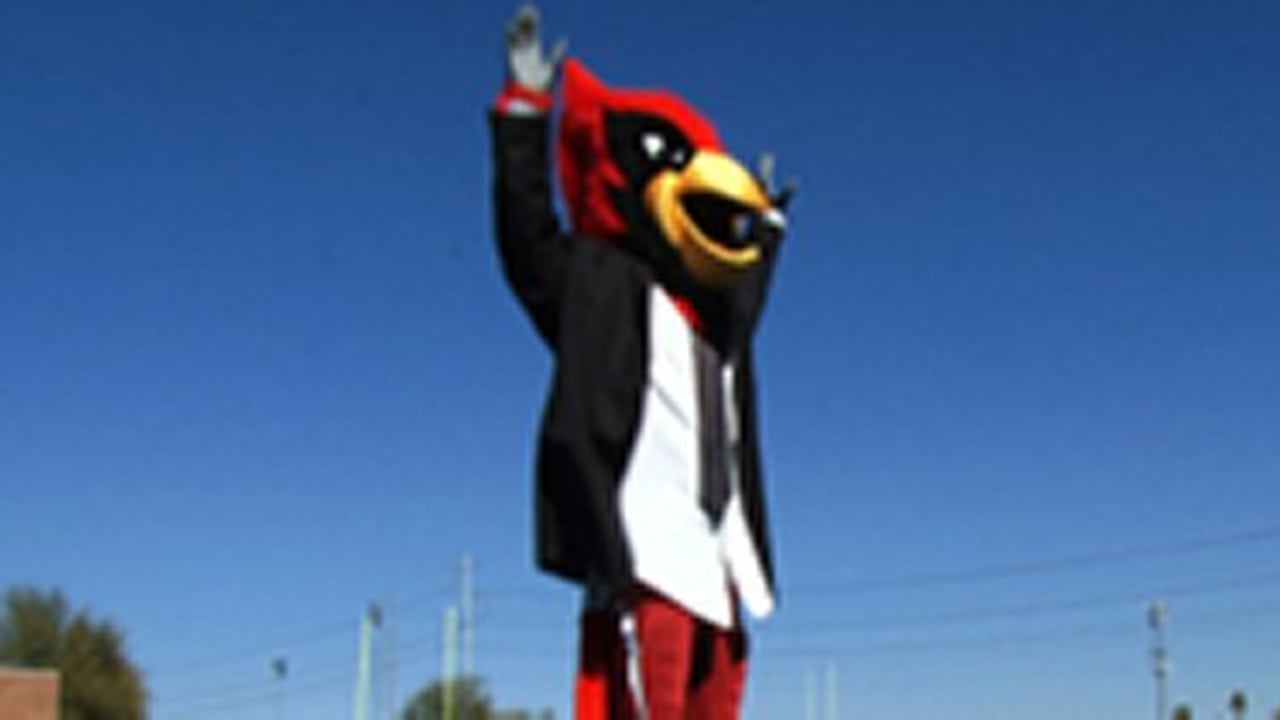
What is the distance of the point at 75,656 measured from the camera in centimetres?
3562

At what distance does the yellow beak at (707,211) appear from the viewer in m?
8.92

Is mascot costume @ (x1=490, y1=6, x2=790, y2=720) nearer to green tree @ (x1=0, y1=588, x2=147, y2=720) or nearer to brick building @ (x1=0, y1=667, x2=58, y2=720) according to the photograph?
brick building @ (x1=0, y1=667, x2=58, y2=720)

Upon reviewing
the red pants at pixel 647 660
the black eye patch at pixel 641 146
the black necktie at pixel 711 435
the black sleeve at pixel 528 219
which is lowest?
the red pants at pixel 647 660

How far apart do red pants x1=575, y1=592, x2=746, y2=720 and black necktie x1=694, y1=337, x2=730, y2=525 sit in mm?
640

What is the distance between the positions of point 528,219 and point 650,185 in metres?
0.72

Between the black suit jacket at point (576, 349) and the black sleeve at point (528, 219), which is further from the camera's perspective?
the black sleeve at point (528, 219)

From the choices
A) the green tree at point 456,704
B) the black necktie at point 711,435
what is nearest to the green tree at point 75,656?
the green tree at point 456,704

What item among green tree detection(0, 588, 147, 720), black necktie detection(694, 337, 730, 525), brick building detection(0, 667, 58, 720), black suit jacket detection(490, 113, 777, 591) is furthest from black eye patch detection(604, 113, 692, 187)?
green tree detection(0, 588, 147, 720)

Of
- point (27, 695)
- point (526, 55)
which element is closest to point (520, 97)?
point (526, 55)

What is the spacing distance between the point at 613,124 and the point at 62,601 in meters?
30.5

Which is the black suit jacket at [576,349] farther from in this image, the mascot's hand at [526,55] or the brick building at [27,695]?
the brick building at [27,695]

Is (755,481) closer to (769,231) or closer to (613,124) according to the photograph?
(769,231)

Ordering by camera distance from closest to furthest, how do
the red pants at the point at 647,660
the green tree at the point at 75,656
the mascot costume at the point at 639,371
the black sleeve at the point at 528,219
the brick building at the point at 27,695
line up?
the red pants at the point at 647,660
the mascot costume at the point at 639,371
the black sleeve at the point at 528,219
the brick building at the point at 27,695
the green tree at the point at 75,656

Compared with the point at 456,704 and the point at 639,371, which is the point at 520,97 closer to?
the point at 639,371
